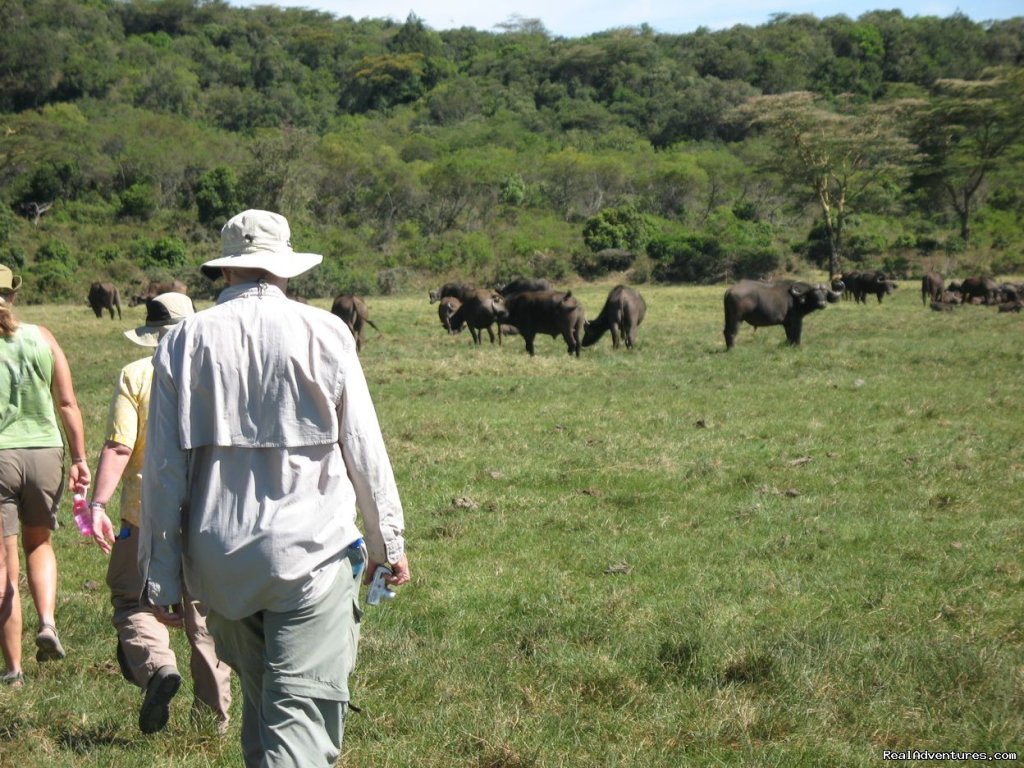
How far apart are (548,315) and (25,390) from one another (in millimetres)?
16417

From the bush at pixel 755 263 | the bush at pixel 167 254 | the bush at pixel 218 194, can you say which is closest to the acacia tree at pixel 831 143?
the bush at pixel 755 263

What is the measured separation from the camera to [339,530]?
3.30 m

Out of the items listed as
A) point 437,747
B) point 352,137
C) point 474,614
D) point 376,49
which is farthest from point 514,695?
point 376,49

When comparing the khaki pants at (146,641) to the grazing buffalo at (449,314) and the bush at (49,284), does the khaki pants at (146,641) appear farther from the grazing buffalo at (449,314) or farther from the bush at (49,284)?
the bush at (49,284)

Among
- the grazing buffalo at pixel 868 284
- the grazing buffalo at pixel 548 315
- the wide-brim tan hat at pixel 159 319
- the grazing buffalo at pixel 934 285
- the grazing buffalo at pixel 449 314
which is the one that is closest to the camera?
the wide-brim tan hat at pixel 159 319

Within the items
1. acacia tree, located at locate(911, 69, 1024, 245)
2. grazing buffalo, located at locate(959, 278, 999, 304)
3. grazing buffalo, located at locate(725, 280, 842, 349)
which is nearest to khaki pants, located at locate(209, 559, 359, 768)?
grazing buffalo, located at locate(725, 280, 842, 349)

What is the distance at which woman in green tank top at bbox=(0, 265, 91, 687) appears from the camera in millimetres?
5098

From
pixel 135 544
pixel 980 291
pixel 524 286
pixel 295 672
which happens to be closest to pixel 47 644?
pixel 135 544

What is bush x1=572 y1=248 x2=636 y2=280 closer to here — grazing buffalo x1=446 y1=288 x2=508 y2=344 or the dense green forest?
the dense green forest

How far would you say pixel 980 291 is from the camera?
3253cm

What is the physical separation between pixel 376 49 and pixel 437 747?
4657 inches

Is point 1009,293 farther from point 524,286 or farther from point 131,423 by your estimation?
point 131,423

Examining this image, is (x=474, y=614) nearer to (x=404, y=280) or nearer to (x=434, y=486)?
(x=434, y=486)

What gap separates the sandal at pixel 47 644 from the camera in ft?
16.8
